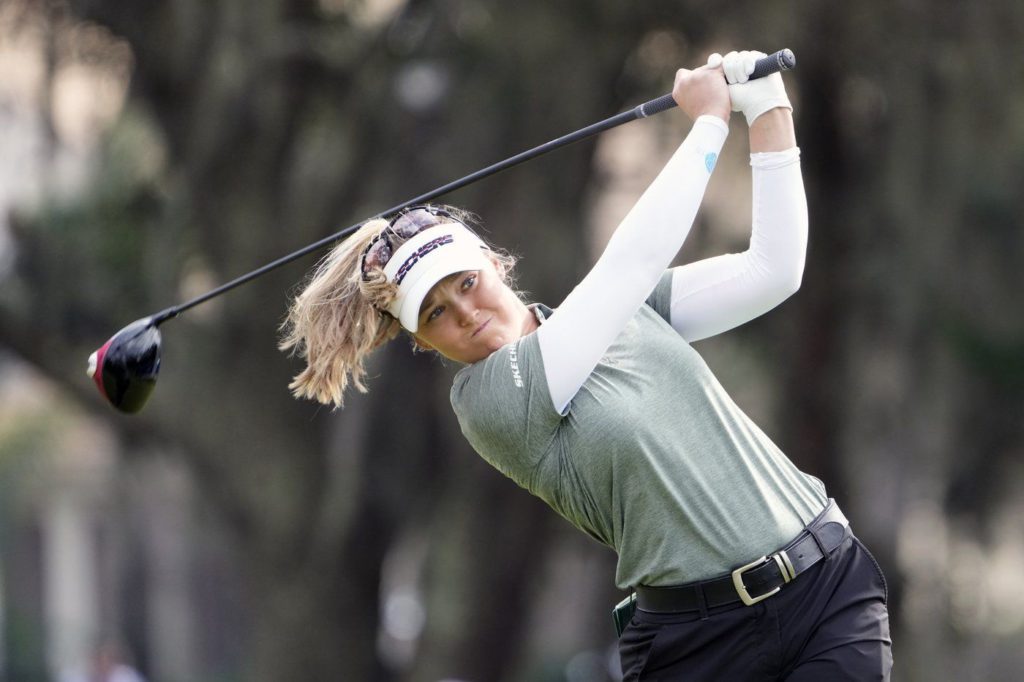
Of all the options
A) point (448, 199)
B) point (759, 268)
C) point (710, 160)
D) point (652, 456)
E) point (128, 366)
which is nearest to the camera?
point (652, 456)

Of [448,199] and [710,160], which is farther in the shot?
[448,199]

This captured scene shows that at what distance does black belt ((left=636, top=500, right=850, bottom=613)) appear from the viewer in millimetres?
2602

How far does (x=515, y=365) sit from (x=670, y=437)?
0.99ft

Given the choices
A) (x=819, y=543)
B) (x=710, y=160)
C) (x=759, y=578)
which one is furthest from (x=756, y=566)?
(x=710, y=160)

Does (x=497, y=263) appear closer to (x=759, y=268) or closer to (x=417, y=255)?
(x=417, y=255)

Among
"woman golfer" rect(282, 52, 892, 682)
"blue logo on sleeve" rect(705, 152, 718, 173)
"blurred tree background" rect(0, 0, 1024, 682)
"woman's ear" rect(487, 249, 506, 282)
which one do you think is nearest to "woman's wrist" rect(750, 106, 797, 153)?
"woman golfer" rect(282, 52, 892, 682)

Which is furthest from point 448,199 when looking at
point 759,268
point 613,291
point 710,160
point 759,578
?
point 759,578

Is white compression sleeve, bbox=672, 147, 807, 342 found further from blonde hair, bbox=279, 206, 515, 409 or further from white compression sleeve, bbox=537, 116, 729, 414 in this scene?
blonde hair, bbox=279, 206, 515, 409

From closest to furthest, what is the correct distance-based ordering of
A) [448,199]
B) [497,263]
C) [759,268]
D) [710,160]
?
1. [710,160]
2. [759,268]
3. [497,263]
4. [448,199]

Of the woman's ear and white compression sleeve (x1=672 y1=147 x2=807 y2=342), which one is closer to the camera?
white compression sleeve (x1=672 y1=147 x2=807 y2=342)

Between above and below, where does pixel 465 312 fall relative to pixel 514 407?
above

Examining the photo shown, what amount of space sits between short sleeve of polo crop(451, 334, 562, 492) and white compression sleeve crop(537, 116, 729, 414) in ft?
0.10

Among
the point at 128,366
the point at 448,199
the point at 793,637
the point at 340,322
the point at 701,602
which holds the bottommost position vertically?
the point at 793,637

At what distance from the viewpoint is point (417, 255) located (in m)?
2.82
